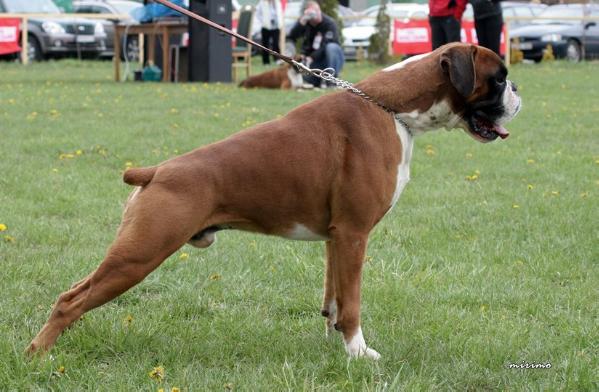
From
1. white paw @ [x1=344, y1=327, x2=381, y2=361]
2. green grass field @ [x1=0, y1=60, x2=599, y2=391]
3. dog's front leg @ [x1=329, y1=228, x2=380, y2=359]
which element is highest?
dog's front leg @ [x1=329, y1=228, x2=380, y2=359]

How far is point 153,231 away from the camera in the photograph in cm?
380

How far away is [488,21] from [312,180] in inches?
279

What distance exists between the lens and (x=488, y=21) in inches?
419

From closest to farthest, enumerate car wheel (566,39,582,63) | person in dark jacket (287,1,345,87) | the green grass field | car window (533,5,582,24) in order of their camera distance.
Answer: the green grass field
person in dark jacket (287,1,345,87)
car wheel (566,39,582,63)
car window (533,5,582,24)

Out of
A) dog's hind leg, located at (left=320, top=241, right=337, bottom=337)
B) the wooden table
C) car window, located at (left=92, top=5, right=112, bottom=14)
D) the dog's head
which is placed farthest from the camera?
car window, located at (left=92, top=5, right=112, bottom=14)

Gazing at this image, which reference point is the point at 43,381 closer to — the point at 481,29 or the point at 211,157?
the point at 211,157

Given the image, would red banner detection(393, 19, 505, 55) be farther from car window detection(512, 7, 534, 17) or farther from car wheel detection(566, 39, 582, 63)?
car window detection(512, 7, 534, 17)

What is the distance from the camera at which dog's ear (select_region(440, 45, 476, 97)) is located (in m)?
4.19


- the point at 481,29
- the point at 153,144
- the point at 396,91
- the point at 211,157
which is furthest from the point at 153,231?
the point at 481,29

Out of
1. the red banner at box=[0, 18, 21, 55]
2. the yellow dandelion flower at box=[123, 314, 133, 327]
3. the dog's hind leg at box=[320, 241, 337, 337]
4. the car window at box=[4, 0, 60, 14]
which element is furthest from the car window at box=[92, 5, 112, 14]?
the dog's hind leg at box=[320, 241, 337, 337]

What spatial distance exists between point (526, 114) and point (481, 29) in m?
3.08

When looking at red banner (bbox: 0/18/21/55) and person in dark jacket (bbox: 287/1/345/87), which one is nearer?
person in dark jacket (bbox: 287/1/345/87)

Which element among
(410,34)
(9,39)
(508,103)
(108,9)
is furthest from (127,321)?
(108,9)

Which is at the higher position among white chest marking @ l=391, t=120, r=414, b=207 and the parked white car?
white chest marking @ l=391, t=120, r=414, b=207
